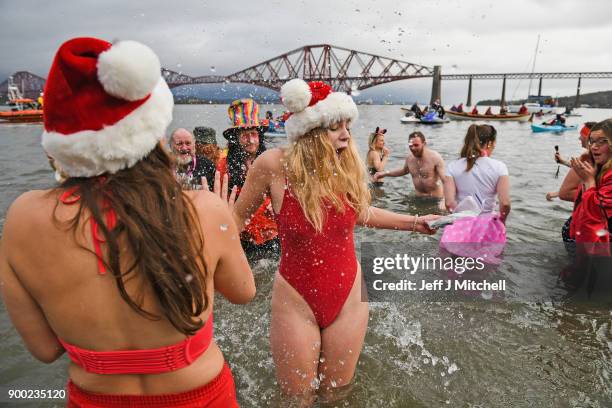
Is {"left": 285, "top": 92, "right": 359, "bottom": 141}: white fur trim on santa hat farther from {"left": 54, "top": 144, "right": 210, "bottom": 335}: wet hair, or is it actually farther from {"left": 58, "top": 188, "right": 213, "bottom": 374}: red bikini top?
{"left": 58, "top": 188, "right": 213, "bottom": 374}: red bikini top

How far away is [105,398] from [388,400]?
7.16 feet

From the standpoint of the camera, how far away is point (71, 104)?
1066 millimetres

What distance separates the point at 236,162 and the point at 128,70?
3357 millimetres

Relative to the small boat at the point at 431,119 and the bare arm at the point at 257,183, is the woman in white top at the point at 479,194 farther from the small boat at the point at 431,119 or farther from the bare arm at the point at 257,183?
the small boat at the point at 431,119

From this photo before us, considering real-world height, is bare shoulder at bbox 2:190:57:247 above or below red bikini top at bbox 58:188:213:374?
above

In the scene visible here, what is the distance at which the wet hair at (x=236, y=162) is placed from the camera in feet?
14.1

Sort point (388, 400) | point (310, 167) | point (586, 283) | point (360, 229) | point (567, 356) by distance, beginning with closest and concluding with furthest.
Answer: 1. point (310, 167)
2. point (388, 400)
3. point (567, 356)
4. point (586, 283)
5. point (360, 229)

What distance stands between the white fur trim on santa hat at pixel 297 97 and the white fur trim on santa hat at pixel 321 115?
0.12 ft

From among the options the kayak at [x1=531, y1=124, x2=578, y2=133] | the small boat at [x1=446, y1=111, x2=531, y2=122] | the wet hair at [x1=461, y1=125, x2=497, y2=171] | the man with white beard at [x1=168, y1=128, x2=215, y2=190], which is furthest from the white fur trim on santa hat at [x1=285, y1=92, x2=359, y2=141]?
the small boat at [x1=446, y1=111, x2=531, y2=122]

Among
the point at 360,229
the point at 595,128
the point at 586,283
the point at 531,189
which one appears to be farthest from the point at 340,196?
the point at 531,189

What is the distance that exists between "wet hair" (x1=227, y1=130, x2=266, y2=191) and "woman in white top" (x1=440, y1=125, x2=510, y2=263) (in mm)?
2201

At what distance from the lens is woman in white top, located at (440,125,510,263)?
3.79 metres

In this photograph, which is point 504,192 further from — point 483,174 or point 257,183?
point 257,183

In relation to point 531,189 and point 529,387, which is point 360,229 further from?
point 531,189
